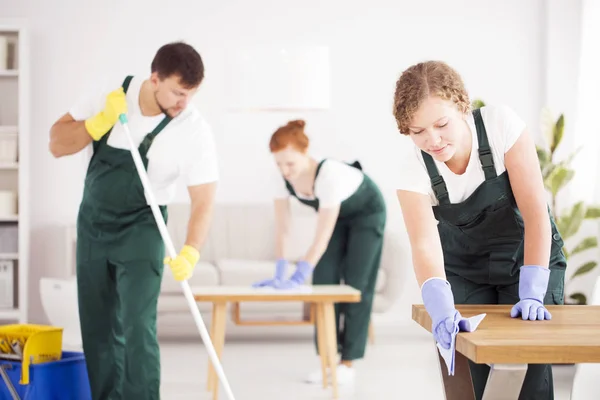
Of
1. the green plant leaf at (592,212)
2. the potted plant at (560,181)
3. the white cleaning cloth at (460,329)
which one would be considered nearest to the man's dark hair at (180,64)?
the white cleaning cloth at (460,329)

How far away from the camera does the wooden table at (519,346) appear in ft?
3.82

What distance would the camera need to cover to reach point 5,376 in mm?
2617

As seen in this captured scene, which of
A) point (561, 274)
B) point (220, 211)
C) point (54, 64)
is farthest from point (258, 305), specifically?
point (561, 274)

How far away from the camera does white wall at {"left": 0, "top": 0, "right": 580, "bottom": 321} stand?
228 inches

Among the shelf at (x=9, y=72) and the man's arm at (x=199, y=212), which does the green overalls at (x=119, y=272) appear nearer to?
the man's arm at (x=199, y=212)

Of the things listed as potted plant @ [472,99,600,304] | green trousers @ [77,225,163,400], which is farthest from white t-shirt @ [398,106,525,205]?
potted plant @ [472,99,600,304]

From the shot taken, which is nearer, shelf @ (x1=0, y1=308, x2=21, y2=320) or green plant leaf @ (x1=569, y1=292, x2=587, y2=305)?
green plant leaf @ (x1=569, y1=292, x2=587, y2=305)

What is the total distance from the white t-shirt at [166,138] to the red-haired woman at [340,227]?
1.13m

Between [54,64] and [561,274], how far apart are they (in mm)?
4655

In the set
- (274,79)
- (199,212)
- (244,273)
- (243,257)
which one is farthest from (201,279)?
(199,212)

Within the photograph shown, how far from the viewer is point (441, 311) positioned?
1421mm

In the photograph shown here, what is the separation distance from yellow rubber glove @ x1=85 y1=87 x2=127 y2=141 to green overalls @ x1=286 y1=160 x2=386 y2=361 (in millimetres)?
1540

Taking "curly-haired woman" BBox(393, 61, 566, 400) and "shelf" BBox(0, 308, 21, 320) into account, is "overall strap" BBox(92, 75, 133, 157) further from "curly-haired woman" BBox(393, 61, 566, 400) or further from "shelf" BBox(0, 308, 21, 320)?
"shelf" BBox(0, 308, 21, 320)

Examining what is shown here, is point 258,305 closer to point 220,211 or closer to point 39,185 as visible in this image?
point 220,211
